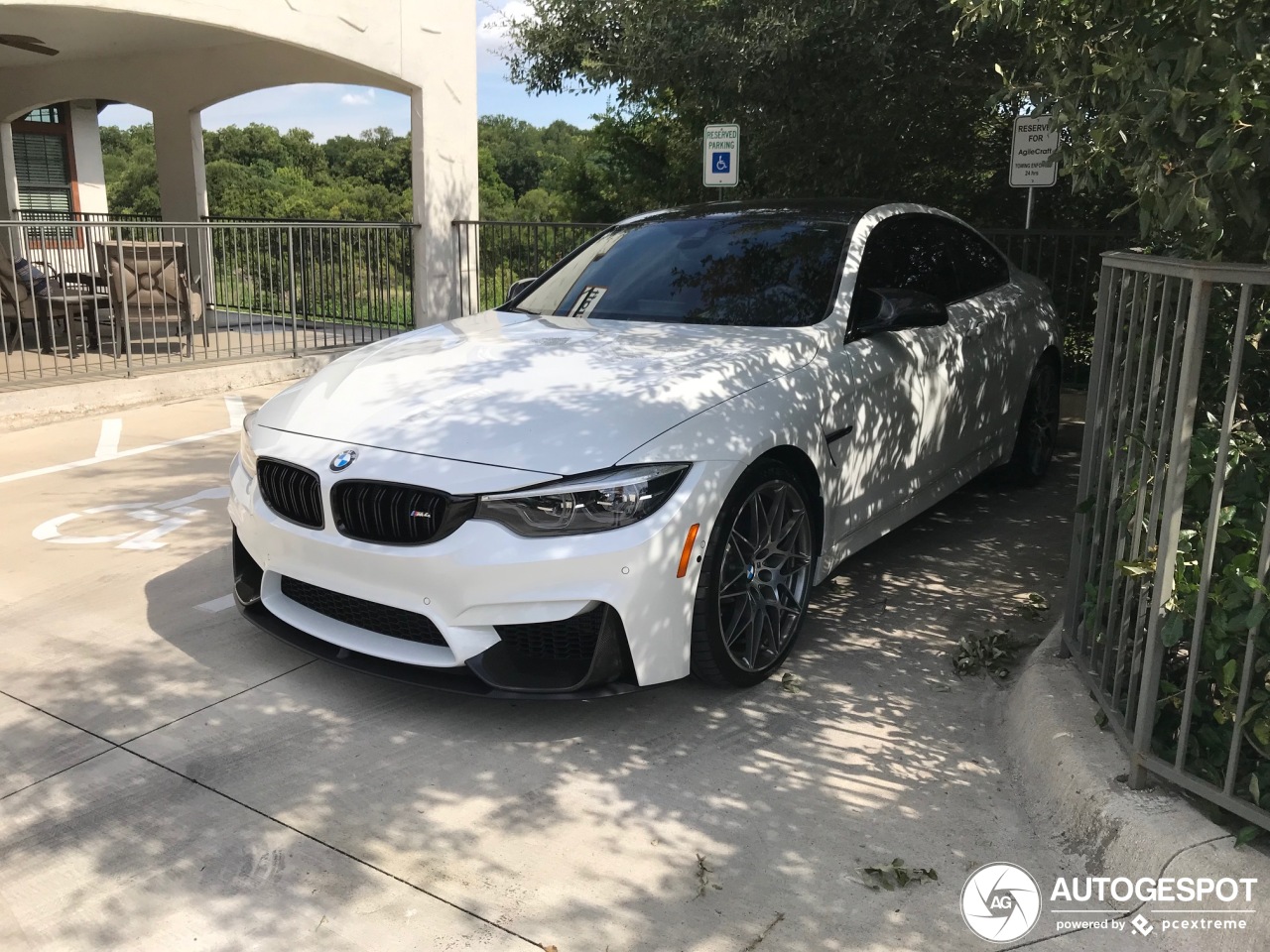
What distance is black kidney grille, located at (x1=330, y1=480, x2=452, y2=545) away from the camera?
3410 millimetres

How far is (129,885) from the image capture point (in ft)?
9.18

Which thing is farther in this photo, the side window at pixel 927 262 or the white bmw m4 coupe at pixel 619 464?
the side window at pixel 927 262

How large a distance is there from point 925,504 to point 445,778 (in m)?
2.73

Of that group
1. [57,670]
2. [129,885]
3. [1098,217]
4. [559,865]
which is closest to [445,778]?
[559,865]

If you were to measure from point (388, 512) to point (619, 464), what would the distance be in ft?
2.44

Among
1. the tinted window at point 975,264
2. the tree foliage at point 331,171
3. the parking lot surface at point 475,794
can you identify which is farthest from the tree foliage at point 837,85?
the tree foliage at point 331,171

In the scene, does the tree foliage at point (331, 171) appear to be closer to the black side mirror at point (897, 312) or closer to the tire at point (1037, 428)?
the tire at point (1037, 428)

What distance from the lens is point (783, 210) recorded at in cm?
514

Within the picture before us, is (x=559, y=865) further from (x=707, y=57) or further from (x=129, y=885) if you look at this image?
(x=707, y=57)

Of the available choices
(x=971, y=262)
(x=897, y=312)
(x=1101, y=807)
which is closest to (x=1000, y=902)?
(x=1101, y=807)

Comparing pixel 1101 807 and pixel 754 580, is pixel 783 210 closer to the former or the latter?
pixel 754 580

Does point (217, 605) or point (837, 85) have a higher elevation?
point (837, 85)

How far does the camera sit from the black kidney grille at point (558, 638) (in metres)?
3.35

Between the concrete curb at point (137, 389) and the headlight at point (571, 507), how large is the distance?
19.9 feet
